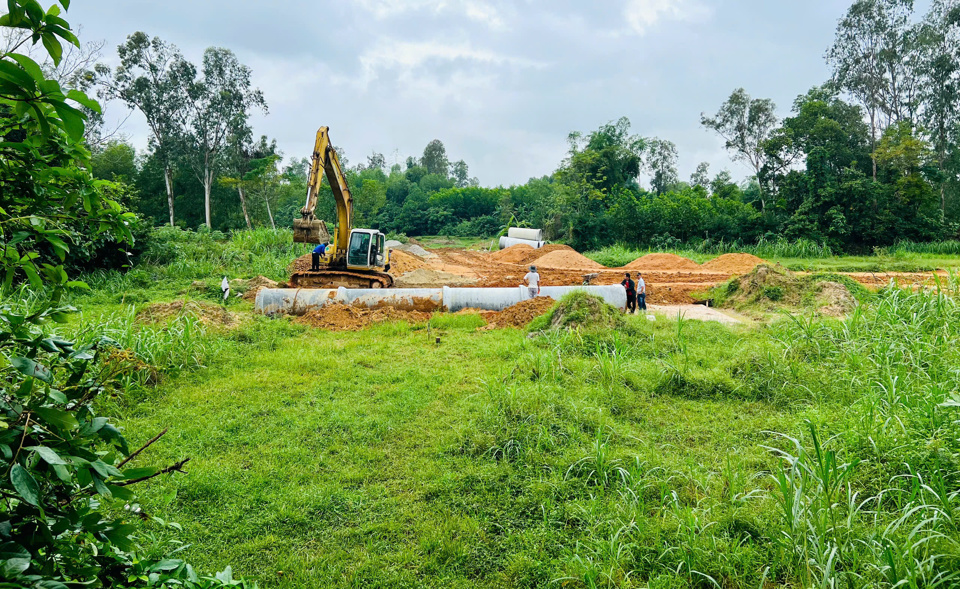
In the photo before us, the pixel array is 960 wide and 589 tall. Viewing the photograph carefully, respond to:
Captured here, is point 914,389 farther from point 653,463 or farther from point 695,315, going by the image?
point 695,315

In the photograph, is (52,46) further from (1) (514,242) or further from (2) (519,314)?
(1) (514,242)

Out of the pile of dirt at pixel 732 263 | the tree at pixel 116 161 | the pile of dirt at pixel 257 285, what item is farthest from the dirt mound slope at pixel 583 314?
the tree at pixel 116 161

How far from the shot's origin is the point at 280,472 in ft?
14.6

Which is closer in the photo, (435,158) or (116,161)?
(116,161)

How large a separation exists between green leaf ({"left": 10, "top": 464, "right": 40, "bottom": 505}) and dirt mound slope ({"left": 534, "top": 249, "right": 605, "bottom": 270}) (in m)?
23.2

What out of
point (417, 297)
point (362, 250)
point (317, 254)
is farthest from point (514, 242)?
point (417, 297)

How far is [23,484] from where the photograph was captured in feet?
3.36

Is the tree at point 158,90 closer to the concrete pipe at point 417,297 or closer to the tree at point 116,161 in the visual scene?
the tree at point 116,161

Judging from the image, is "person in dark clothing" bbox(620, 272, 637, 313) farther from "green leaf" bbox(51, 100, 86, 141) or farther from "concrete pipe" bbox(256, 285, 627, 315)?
"green leaf" bbox(51, 100, 86, 141)

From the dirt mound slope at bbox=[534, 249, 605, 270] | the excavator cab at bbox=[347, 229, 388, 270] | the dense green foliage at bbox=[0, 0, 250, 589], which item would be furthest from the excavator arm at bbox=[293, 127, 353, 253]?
the dirt mound slope at bbox=[534, 249, 605, 270]

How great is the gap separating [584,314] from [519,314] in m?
2.59

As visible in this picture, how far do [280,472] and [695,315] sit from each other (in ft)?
32.0

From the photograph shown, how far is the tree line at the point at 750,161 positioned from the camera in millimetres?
26312

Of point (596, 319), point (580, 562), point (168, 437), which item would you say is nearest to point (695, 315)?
point (596, 319)
